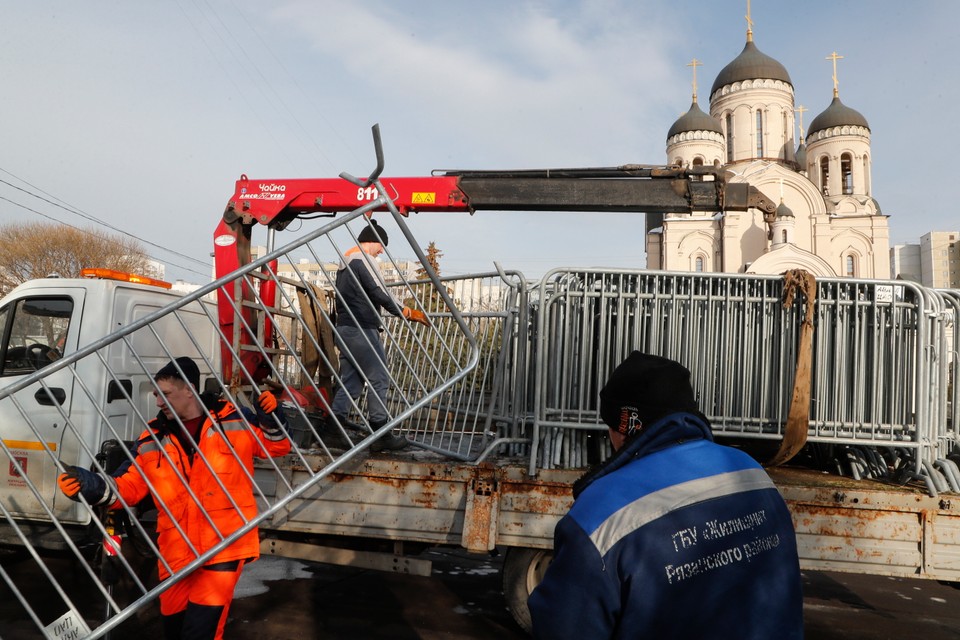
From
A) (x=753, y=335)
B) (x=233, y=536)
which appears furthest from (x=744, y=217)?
(x=233, y=536)

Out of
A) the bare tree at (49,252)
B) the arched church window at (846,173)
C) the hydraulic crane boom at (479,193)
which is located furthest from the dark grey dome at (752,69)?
the hydraulic crane boom at (479,193)

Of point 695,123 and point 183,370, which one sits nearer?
point 183,370

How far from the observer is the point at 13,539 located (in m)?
4.64

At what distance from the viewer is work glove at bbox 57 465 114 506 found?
2836 millimetres

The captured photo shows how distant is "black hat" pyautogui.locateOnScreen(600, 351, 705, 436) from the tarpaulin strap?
297 cm

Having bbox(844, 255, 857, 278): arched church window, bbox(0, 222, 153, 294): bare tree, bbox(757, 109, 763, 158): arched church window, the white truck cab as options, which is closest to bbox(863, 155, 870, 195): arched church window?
bbox(844, 255, 857, 278): arched church window

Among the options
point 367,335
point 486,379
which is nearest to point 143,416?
point 367,335

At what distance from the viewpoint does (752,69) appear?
4888 cm

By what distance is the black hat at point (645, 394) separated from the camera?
172cm

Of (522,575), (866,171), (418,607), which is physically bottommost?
(418,607)

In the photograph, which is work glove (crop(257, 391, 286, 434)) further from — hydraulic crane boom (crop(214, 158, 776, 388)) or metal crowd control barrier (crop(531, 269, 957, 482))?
hydraulic crane boom (crop(214, 158, 776, 388))

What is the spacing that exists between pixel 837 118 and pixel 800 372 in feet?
176

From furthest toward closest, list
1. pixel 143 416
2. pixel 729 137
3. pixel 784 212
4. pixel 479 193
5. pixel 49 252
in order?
1. pixel 729 137
2. pixel 784 212
3. pixel 49 252
4. pixel 479 193
5. pixel 143 416

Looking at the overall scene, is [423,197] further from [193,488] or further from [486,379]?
[193,488]
